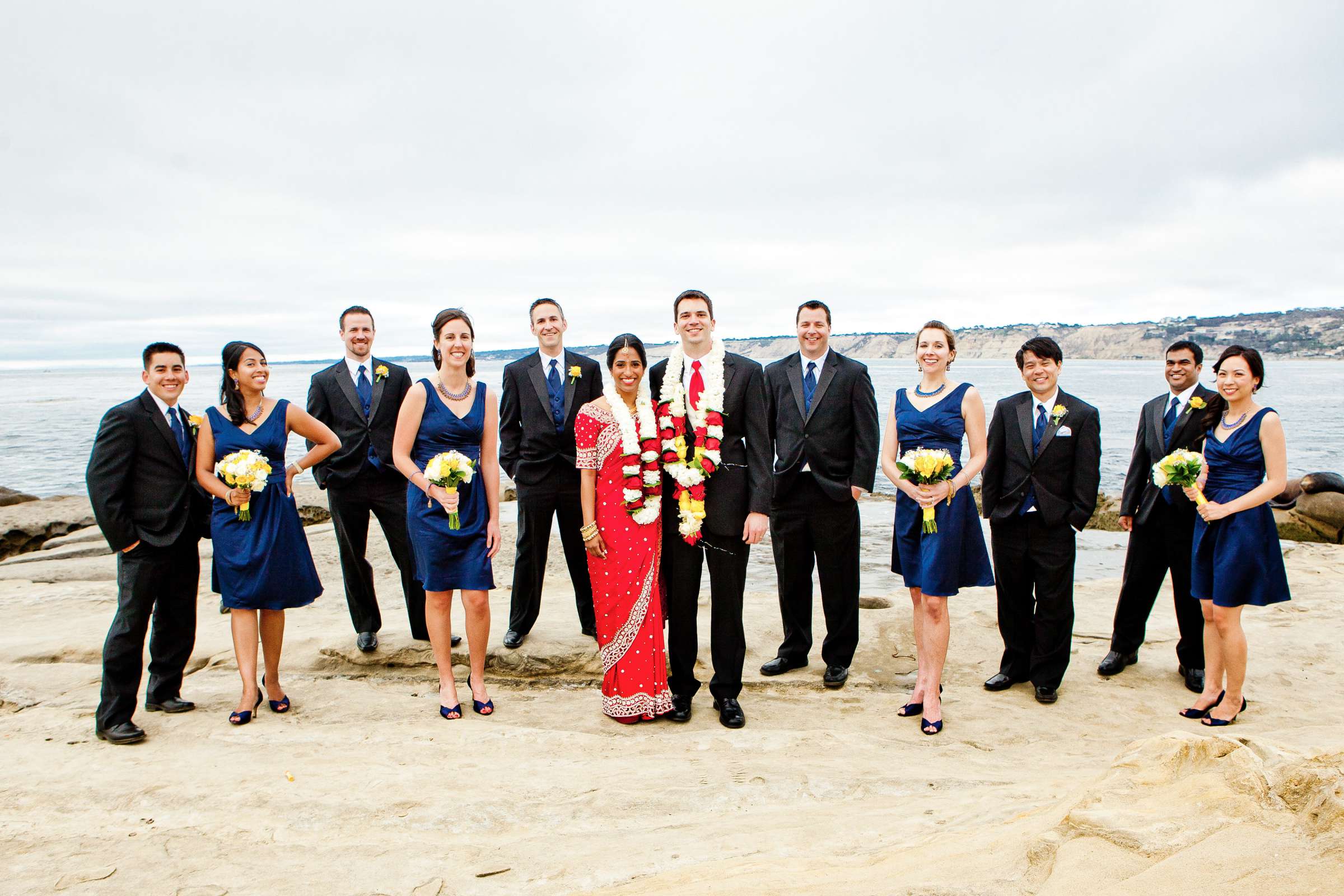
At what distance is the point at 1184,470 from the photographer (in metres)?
5.50

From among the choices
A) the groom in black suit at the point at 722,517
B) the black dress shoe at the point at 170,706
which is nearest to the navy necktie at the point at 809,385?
the groom in black suit at the point at 722,517

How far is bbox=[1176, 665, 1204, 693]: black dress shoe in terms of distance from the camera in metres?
6.10

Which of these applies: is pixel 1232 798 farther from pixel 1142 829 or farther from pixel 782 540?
pixel 782 540

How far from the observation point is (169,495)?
17.0ft

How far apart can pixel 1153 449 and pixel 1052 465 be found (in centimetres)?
112

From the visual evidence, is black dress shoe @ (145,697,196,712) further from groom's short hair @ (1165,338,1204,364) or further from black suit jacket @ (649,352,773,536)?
groom's short hair @ (1165,338,1204,364)

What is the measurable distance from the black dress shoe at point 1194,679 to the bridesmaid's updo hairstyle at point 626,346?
4762mm

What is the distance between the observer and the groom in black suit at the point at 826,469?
20.1 feet

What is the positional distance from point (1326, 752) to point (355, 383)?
6.67 m

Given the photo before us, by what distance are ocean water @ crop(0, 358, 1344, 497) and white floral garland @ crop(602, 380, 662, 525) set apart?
2023 millimetres

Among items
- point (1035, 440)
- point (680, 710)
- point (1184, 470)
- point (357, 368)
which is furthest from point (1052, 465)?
point (357, 368)

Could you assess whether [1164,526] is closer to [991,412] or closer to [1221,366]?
[1221,366]

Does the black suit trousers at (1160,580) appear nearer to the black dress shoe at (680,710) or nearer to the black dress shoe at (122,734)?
the black dress shoe at (680,710)

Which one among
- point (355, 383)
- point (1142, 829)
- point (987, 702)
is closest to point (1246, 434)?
point (987, 702)
